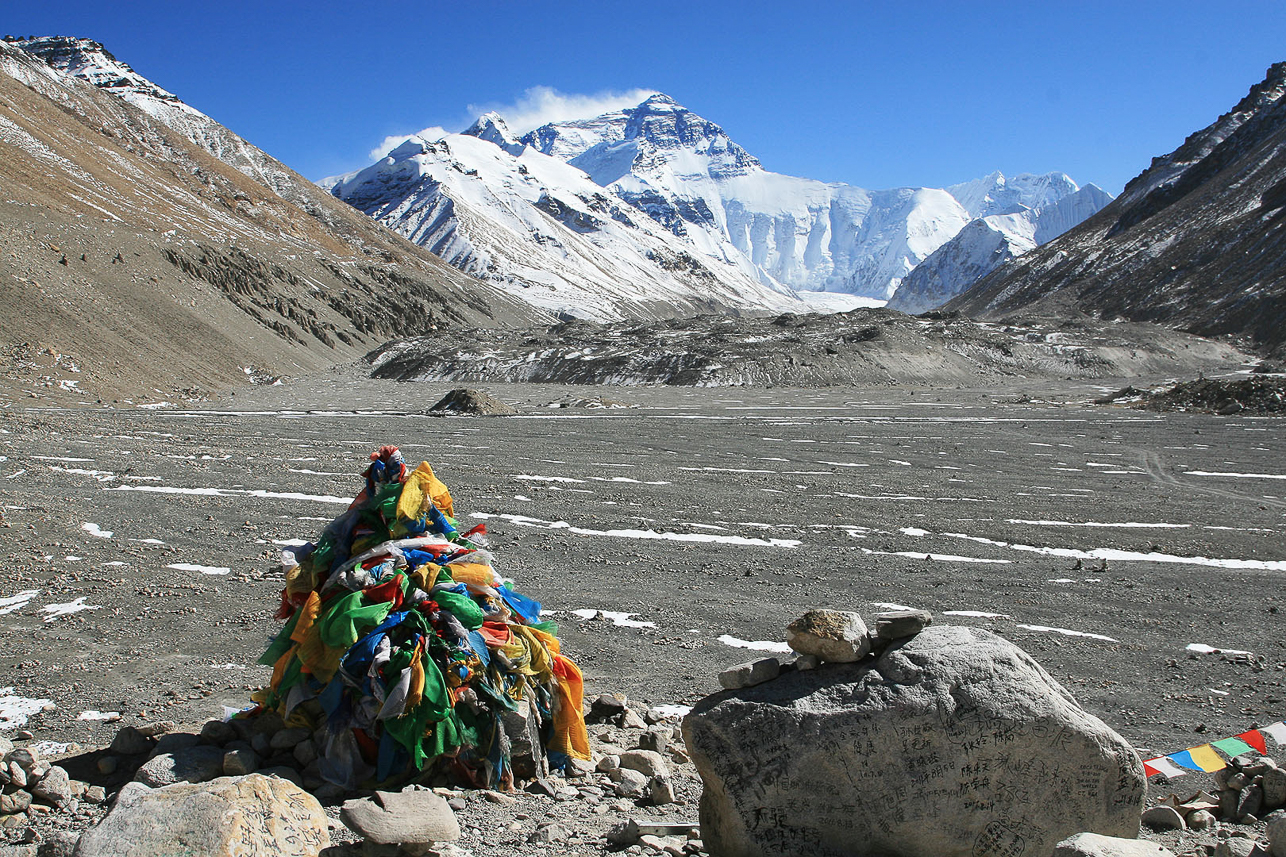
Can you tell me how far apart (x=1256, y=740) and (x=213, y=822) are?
5.91m

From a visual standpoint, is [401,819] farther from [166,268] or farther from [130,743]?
[166,268]

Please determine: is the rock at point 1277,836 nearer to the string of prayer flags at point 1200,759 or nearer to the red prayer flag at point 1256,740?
the string of prayer flags at point 1200,759

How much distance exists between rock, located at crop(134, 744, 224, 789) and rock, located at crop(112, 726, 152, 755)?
331 millimetres

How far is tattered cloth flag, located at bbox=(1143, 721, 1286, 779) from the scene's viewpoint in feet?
16.4

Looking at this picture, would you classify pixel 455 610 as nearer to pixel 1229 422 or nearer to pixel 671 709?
pixel 671 709

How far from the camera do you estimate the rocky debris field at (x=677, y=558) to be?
6129mm

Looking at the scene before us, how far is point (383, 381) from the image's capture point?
186 ft

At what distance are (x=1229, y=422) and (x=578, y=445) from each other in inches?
851

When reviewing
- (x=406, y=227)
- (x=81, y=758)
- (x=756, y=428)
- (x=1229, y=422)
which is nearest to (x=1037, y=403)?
(x=1229, y=422)

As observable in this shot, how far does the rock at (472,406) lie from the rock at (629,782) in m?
28.2

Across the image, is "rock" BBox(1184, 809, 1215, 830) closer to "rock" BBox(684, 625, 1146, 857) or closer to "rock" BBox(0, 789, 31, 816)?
"rock" BBox(684, 625, 1146, 857)

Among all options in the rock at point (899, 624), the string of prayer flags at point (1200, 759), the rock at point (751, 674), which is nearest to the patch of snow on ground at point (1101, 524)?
the string of prayer flags at point (1200, 759)

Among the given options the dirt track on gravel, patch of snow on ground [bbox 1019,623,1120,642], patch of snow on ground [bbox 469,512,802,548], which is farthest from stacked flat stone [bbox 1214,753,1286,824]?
patch of snow on ground [bbox 469,512,802,548]

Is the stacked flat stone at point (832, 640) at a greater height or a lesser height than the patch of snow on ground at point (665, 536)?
greater
